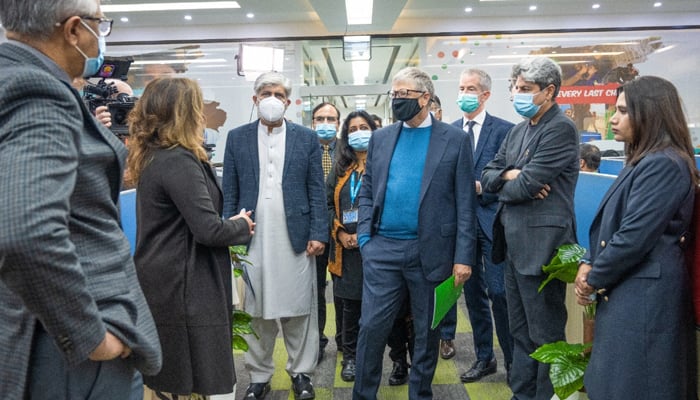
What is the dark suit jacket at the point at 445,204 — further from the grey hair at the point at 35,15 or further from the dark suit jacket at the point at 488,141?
the grey hair at the point at 35,15

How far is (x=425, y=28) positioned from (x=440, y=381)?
7227 mm

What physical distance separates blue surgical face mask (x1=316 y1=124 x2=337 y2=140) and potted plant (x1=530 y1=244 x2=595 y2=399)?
1.86 metres

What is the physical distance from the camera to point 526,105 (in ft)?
7.41

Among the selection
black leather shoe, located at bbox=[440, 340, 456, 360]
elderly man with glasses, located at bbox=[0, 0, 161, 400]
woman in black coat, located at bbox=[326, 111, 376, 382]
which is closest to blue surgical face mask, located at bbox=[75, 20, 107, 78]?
elderly man with glasses, located at bbox=[0, 0, 161, 400]

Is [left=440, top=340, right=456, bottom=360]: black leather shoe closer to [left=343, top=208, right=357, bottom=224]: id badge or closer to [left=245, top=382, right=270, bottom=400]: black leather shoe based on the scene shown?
[left=343, top=208, right=357, bottom=224]: id badge

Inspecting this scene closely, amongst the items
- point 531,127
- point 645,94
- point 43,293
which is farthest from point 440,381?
point 43,293

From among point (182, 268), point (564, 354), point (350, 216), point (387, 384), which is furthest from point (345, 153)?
point (564, 354)

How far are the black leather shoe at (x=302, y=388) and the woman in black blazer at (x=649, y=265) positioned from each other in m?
1.40

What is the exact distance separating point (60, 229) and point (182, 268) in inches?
36.9

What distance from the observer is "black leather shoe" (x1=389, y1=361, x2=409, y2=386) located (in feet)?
9.07

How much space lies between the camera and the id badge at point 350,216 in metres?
2.79

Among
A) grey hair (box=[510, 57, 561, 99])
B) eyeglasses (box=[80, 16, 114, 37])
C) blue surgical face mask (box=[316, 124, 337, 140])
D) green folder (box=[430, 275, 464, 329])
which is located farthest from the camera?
blue surgical face mask (box=[316, 124, 337, 140])

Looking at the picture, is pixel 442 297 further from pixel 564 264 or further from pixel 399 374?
pixel 399 374

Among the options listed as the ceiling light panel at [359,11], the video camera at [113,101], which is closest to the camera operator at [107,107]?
the video camera at [113,101]
